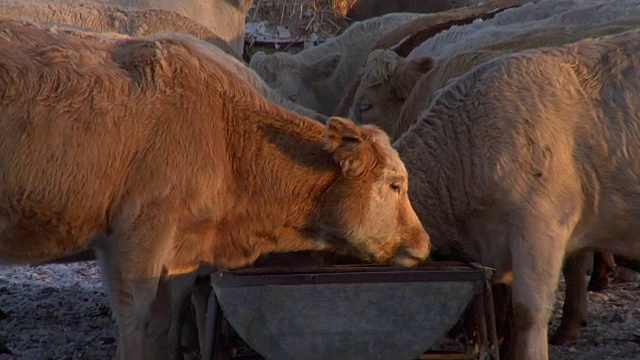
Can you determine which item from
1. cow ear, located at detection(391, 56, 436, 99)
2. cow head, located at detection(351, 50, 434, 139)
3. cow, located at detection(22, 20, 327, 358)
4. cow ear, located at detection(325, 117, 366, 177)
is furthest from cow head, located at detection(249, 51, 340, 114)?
cow ear, located at detection(325, 117, 366, 177)

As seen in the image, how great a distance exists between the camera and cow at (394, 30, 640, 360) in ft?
19.5

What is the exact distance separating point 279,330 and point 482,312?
99 cm

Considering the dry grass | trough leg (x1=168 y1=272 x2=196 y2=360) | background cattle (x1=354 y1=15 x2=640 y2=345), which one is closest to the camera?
trough leg (x1=168 y1=272 x2=196 y2=360)

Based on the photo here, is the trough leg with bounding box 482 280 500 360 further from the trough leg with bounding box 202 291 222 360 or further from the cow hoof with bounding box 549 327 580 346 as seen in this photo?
the cow hoof with bounding box 549 327 580 346

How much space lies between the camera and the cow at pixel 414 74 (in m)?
7.60

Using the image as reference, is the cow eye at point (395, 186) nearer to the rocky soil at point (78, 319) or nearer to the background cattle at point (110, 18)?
the rocky soil at point (78, 319)

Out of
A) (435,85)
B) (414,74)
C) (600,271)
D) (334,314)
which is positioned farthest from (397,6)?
(334,314)

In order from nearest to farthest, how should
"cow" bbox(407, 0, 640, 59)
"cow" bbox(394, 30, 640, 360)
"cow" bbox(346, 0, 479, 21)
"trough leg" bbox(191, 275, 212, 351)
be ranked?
"cow" bbox(394, 30, 640, 360) → "trough leg" bbox(191, 275, 212, 351) → "cow" bbox(407, 0, 640, 59) → "cow" bbox(346, 0, 479, 21)

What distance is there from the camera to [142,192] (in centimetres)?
553

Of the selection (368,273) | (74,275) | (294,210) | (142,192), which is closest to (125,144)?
(142,192)

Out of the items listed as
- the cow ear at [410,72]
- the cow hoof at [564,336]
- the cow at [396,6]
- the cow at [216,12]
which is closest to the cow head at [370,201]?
the cow hoof at [564,336]

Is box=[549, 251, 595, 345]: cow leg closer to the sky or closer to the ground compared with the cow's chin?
closer to the ground

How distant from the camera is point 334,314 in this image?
5.25m

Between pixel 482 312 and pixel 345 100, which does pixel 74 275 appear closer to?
pixel 345 100
